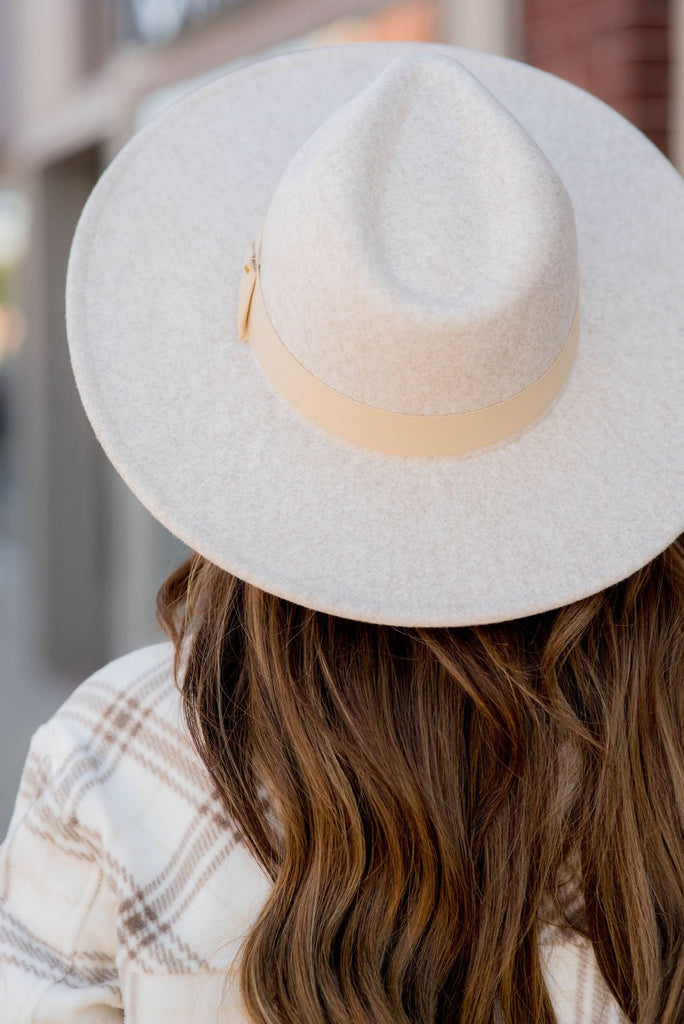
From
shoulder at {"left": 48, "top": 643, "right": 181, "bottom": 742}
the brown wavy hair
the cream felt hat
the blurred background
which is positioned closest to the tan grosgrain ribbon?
the cream felt hat

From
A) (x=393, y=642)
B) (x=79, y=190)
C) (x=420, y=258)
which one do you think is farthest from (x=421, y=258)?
(x=79, y=190)

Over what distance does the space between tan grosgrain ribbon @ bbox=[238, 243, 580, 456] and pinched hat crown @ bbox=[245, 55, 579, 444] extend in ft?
0.03

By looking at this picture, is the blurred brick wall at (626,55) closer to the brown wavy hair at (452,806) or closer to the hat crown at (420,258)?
the hat crown at (420,258)

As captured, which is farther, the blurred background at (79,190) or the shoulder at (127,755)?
the blurred background at (79,190)

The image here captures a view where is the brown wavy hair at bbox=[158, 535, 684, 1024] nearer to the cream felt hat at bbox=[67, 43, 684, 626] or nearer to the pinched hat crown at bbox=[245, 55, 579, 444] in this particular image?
the cream felt hat at bbox=[67, 43, 684, 626]

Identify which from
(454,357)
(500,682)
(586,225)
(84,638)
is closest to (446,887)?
(500,682)

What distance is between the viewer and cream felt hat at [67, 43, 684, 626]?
1.05 meters

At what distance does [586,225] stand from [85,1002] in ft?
3.59

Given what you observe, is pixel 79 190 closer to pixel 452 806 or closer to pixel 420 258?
pixel 420 258

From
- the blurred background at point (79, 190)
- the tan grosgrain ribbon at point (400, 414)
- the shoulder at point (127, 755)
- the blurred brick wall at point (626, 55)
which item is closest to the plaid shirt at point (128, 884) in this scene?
the shoulder at point (127, 755)

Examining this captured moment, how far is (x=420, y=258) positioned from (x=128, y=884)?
0.74 metres

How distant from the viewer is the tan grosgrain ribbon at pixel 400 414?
1.10 m

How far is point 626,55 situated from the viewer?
102 inches

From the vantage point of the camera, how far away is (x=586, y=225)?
4.27ft
